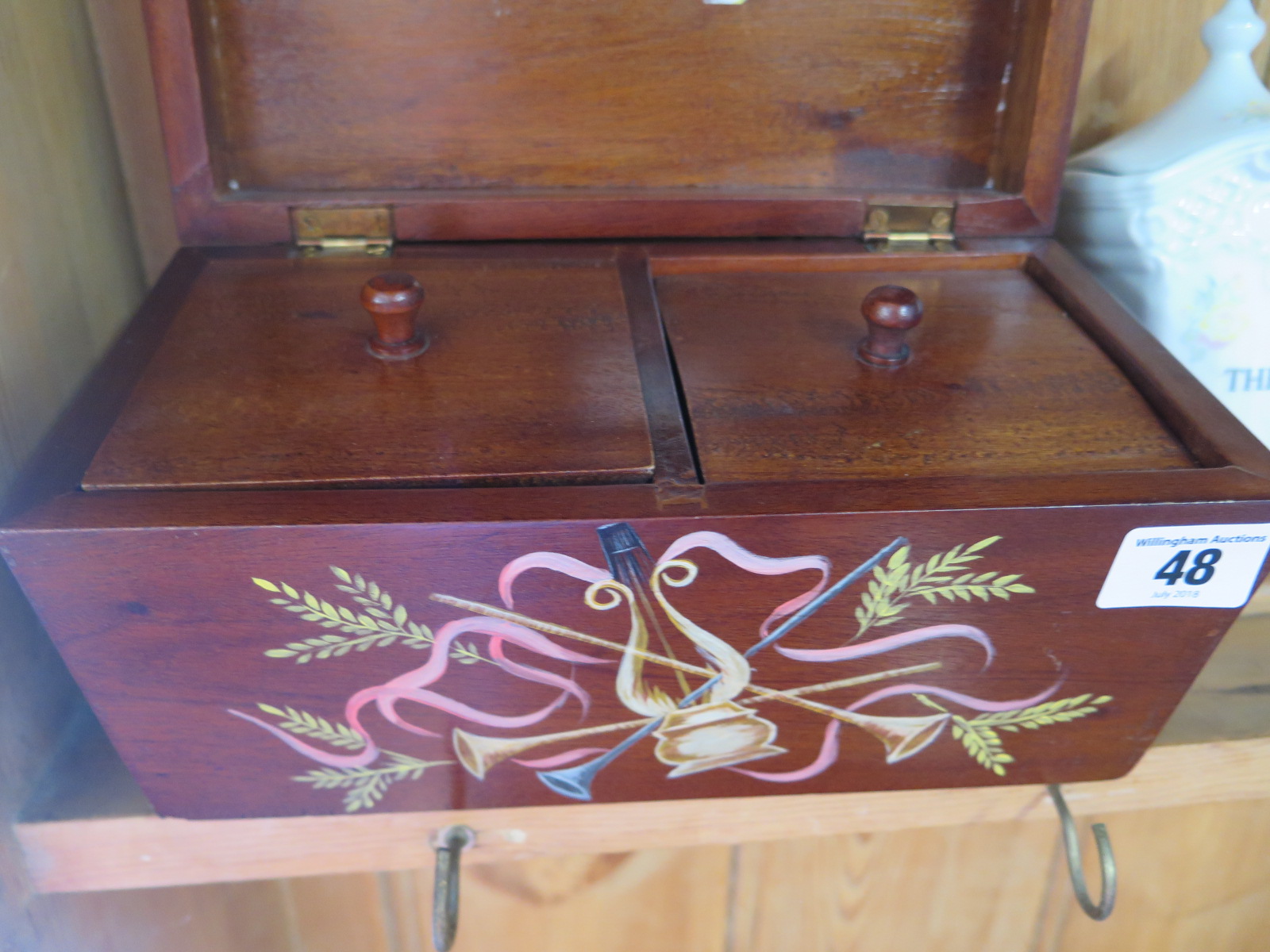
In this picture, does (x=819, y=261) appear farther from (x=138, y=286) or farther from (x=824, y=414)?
(x=138, y=286)

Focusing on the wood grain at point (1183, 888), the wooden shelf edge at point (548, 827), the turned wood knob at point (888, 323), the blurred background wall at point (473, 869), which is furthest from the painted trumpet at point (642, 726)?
the wood grain at point (1183, 888)

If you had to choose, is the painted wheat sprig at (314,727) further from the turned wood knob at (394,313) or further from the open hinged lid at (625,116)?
the open hinged lid at (625,116)

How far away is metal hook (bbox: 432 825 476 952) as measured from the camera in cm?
75

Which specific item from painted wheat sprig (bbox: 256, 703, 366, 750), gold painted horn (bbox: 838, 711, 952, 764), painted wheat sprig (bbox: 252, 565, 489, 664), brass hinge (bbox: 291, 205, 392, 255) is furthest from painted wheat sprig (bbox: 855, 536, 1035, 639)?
brass hinge (bbox: 291, 205, 392, 255)

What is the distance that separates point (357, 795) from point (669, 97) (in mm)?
639

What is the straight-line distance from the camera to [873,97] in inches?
33.9

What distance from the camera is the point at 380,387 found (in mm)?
661

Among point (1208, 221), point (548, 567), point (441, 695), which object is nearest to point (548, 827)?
point (441, 695)

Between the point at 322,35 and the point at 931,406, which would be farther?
the point at 322,35

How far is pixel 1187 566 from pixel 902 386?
22 cm

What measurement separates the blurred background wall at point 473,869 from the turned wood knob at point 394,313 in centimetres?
27

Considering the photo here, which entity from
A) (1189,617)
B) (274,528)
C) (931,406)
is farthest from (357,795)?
(1189,617)

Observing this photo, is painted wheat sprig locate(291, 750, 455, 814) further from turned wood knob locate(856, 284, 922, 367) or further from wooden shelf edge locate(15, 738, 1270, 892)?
turned wood knob locate(856, 284, 922, 367)

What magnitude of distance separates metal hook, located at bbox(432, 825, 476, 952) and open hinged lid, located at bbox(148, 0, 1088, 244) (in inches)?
20.0
